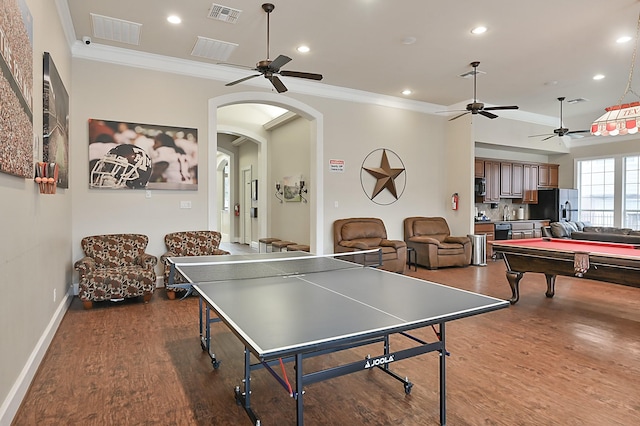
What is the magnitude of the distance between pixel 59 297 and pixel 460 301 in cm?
400

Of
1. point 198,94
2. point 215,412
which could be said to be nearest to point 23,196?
point 215,412

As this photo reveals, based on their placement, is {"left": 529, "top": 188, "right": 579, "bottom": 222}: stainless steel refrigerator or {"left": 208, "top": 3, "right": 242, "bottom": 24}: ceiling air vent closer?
{"left": 208, "top": 3, "right": 242, "bottom": 24}: ceiling air vent

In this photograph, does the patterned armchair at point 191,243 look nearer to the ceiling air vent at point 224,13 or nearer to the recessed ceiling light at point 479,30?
the ceiling air vent at point 224,13

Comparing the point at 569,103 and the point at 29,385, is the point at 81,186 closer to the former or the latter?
the point at 29,385

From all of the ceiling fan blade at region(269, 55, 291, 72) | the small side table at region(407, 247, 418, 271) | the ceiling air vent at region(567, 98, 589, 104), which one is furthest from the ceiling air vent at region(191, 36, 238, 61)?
the ceiling air vent at region(567, 98, 589, 104)

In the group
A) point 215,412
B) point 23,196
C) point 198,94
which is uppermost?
point 198,94

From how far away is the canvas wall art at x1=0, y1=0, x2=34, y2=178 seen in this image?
1987 millimetres

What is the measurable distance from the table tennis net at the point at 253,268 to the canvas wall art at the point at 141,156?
2782mm

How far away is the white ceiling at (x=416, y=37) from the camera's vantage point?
163 inches

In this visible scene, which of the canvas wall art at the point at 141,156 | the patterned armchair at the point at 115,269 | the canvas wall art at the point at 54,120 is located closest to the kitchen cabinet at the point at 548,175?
the canvas wall art at the point at 141,156

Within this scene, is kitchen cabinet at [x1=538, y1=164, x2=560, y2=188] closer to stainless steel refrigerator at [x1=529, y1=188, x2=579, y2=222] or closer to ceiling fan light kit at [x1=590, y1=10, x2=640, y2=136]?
stainless steel refrigerator at [x1=529, y1=188, x2=579, y2=222]

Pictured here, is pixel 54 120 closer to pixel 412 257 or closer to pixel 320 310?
pixel 320 310

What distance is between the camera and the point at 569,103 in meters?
8.00

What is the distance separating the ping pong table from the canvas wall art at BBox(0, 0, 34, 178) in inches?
46.2
